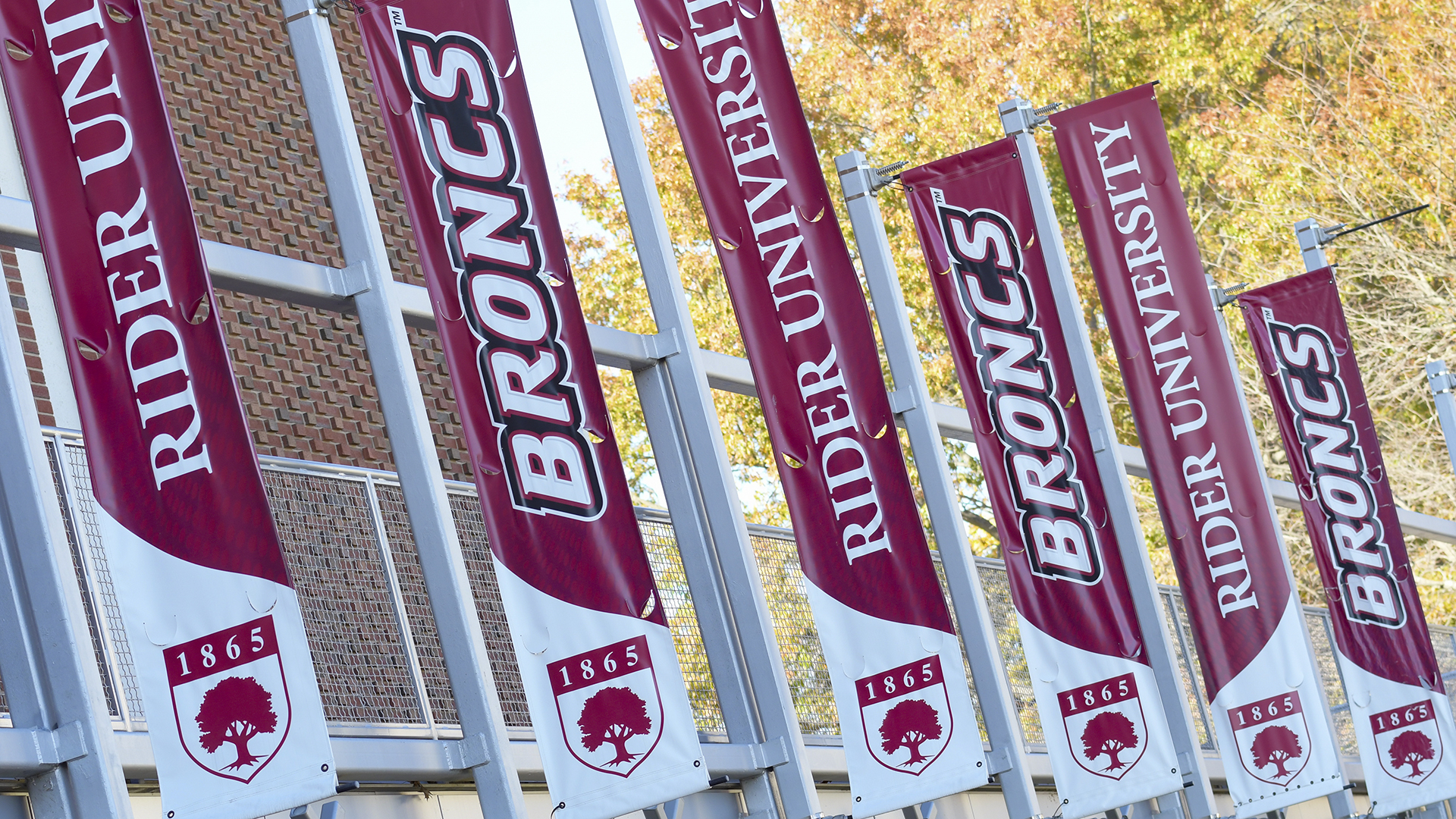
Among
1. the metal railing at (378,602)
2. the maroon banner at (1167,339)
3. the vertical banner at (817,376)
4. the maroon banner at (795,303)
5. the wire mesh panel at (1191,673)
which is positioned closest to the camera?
the metal railing at (378,602)

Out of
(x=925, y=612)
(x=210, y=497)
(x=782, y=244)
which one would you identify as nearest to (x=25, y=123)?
(x=210, y=497)

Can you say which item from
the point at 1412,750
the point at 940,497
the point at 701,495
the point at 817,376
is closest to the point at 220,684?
the point at 701,495

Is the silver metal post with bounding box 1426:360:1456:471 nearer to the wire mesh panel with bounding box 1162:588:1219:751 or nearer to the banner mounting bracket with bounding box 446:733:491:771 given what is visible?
the wire mesh panel with bounding box 1162:588:1219:751

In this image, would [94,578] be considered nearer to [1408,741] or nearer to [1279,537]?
[1279,537]

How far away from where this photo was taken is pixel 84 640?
16.8ft

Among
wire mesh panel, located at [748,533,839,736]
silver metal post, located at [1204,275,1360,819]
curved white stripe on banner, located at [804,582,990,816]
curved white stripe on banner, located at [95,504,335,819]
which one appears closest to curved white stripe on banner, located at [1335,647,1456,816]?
silver metal post, located at [1204,275,1360,819]

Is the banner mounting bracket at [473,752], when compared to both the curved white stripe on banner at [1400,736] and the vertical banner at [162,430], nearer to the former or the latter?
the vertical banner at [162,430]

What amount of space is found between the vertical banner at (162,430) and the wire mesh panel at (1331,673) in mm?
12696

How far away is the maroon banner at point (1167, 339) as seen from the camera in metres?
10.8

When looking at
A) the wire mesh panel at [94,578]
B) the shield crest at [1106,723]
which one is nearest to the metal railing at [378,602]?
the wire mesh panel at [94,578]

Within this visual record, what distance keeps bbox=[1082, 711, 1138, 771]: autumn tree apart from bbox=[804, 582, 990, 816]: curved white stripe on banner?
4.97 feet

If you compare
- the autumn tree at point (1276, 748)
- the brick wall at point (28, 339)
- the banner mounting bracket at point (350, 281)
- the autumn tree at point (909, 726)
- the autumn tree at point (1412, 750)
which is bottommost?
the autumn tree at point (1412, 750)

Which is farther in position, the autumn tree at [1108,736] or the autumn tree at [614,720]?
the autumn tree at [1108,736]

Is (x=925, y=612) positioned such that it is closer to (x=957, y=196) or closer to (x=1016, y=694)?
(x=957, y=196)
